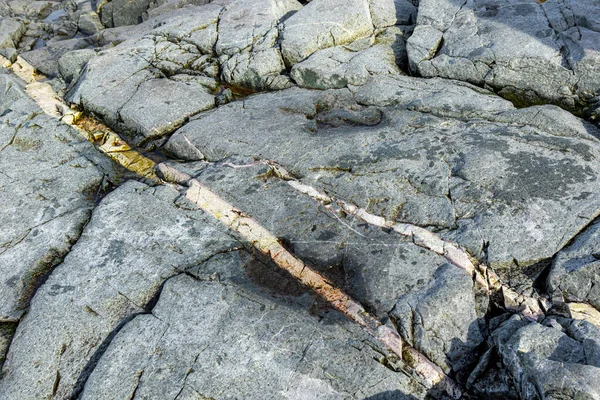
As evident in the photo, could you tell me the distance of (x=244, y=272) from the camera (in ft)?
13.5

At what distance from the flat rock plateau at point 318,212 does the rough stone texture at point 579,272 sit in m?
0.02

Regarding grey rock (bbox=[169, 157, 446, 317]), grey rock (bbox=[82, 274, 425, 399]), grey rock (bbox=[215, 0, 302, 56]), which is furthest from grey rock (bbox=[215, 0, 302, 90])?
grey rock (bbox=[82, 274, 425, 399])

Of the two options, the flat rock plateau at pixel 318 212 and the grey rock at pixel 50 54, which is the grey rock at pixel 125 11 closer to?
the grey rock at pixel 50 54

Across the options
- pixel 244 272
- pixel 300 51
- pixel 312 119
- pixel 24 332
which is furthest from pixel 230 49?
pixel 24 332

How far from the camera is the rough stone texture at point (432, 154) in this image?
4.25m

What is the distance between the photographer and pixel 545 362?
10.2 feet

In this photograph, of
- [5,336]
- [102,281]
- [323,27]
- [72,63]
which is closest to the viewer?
[5,336]

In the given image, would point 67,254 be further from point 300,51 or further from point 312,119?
point 300,51

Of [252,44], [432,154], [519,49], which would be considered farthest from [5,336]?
[519,49]

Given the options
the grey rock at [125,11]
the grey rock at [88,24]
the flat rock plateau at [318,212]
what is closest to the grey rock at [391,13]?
the flat rock plateau at [318,212]

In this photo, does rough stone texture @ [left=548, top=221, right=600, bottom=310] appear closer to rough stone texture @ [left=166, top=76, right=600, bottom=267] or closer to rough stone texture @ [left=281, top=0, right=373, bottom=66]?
rough stone texture @ [left=166, top=76, right=600, bottom=267]

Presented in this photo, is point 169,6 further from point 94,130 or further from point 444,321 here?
point 444,321

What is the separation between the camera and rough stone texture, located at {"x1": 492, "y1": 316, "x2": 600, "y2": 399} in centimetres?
293

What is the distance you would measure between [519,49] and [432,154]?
7.41 feet
